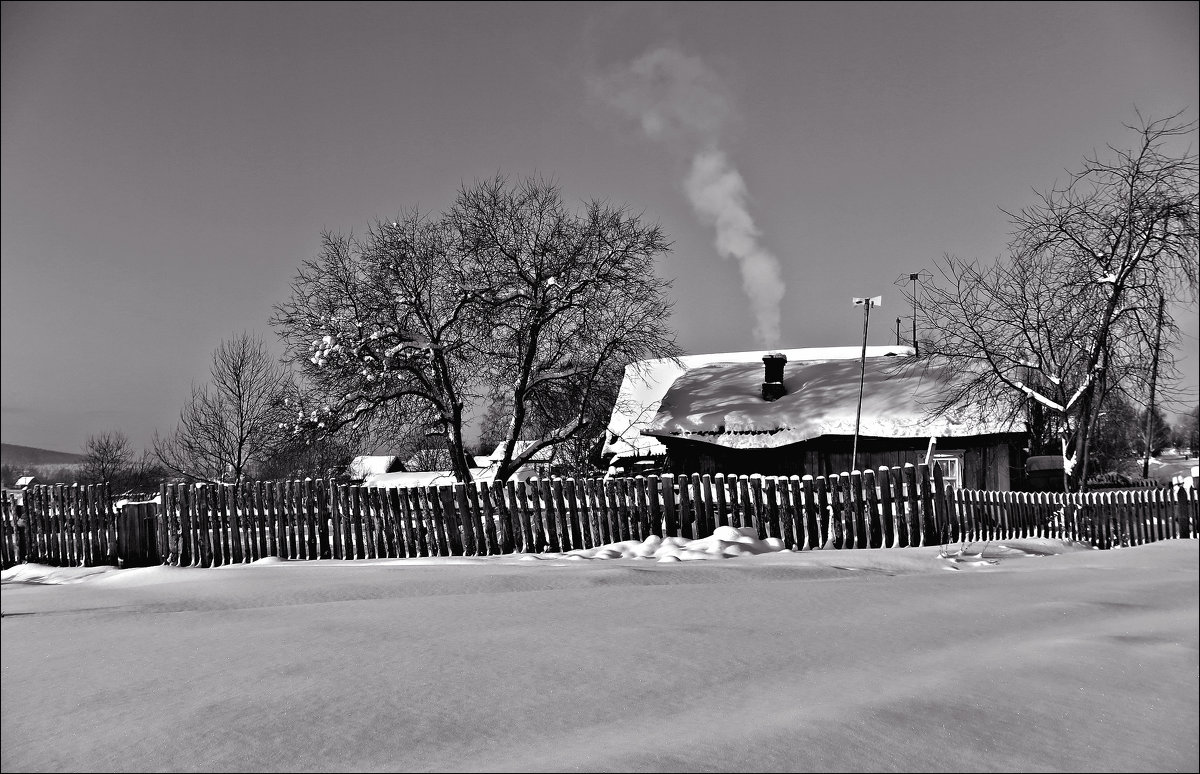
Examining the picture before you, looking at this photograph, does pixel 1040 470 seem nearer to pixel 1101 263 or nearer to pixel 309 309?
pixel 1101 263

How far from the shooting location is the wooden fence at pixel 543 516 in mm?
11805

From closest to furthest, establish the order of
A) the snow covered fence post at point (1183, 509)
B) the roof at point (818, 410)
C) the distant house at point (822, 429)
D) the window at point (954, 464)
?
the snow covered fence post at point (1183, 509) → the roof at point (818, 410) → the distant house at point (822, 429) → the window at point (954, 464)

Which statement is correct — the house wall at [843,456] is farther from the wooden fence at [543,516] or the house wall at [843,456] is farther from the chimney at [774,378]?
the wooden fence at [543,516]

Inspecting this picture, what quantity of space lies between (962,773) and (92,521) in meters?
16.4

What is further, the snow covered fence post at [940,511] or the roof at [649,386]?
the roof at [649,386]

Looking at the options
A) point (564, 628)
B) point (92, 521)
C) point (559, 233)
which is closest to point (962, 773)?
point (564, 628)

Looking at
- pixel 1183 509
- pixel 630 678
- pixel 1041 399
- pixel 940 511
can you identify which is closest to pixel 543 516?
pixel 940 511

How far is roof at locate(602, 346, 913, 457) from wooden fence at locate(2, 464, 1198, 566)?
8871 millimetres

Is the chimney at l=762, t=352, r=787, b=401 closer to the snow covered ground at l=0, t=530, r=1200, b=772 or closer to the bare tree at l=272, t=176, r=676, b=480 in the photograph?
the bare tree at l=272, t=176, r=676, b=480

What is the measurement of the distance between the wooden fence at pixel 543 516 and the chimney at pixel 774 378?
34.3ft

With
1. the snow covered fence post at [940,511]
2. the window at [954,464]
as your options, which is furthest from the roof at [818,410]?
the snow covered fence post at [940,511]

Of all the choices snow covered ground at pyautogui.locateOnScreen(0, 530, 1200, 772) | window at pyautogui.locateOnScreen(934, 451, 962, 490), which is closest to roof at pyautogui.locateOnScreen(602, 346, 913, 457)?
window at pyautogui.locateOnScreen(934, 451, 962, 490)

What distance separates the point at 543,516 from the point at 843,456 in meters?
13.3

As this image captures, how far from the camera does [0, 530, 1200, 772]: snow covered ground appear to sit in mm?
2453
